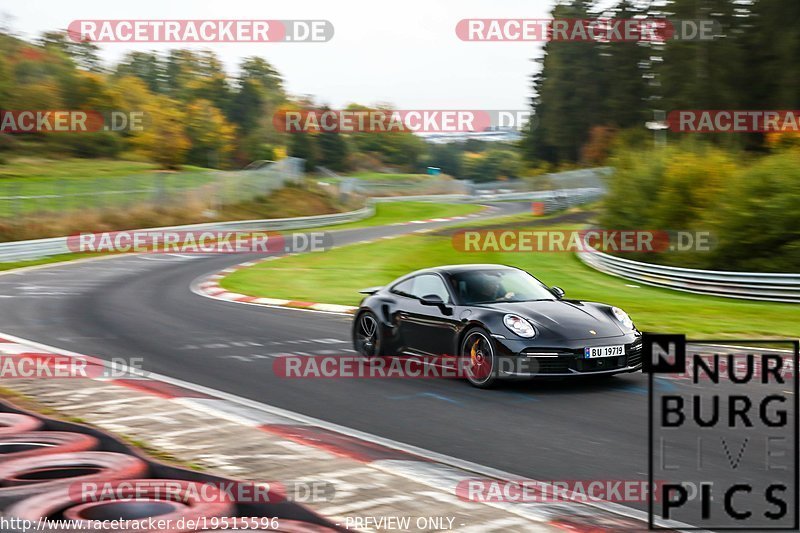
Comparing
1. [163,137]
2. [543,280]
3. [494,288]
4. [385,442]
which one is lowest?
[543,280]

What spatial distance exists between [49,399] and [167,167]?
65239mm

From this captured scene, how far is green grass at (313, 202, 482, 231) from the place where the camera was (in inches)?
2117

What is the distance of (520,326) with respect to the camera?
903cm

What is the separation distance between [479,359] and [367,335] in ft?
6.92

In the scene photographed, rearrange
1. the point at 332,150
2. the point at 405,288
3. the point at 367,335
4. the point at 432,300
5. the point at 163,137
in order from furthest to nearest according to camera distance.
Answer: the point at 332,150, the point at 163,137, the point at 367,335, the point at 405,288, the point at 432,300

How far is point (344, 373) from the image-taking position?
10.2 metres

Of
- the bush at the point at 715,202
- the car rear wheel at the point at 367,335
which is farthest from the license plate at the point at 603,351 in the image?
the bush at the point at 715,202

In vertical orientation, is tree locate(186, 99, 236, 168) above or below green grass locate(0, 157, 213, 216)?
above

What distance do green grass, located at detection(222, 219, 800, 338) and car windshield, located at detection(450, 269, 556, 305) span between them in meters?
4.48

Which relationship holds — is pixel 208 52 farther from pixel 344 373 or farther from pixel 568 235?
pixel 344 373

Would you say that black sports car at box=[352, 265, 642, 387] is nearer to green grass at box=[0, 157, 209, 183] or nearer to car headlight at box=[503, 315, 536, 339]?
car headlight at box=[503, 315, 536, 339]

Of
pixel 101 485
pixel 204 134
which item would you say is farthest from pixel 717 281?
pixel 204 134

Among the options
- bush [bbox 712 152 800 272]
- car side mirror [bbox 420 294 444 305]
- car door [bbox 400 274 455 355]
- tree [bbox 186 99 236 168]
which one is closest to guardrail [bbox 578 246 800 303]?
bush [bbox 712 152 800 272]

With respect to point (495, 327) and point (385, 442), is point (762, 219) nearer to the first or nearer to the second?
point (495, 327)
